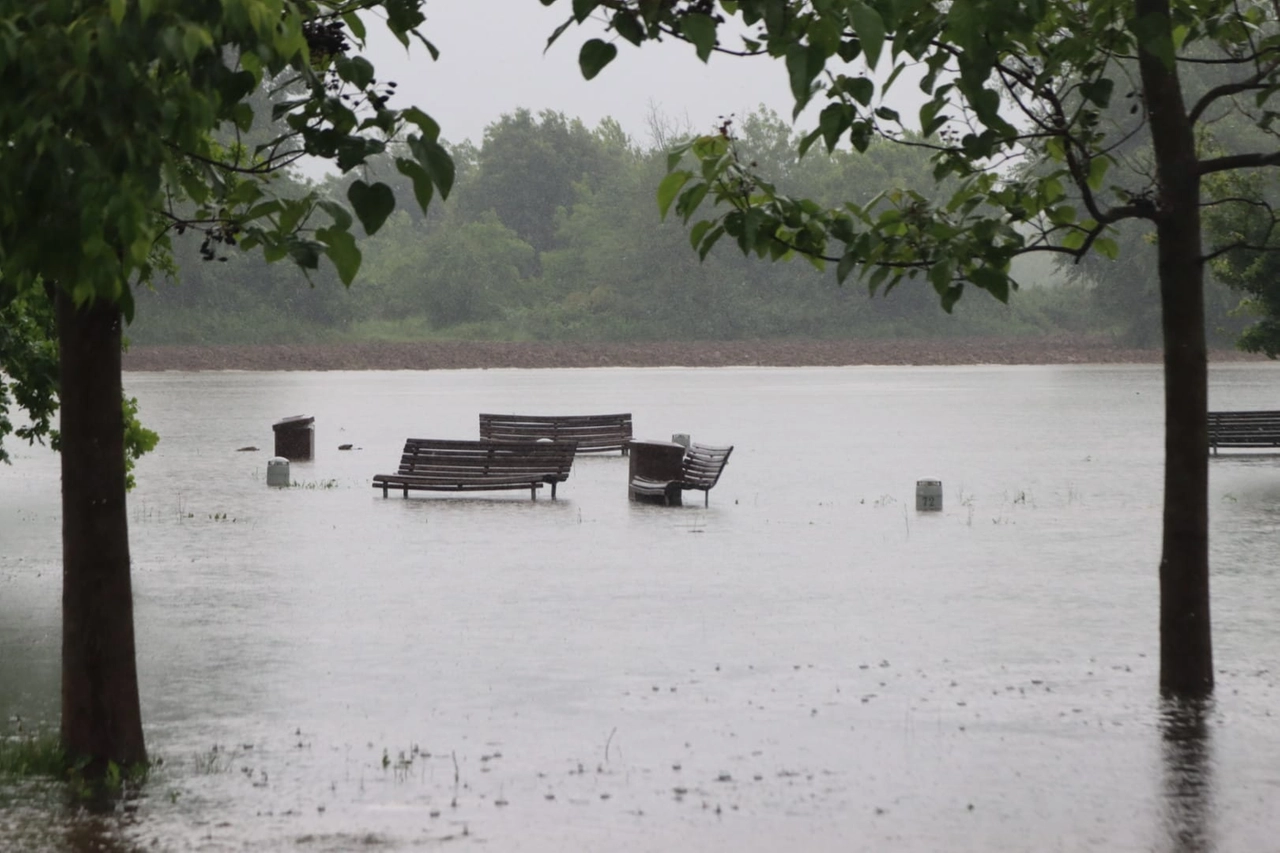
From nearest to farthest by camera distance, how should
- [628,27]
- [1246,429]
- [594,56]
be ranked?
[594,56]
[628,27]
[1246,429]

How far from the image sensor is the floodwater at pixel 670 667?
7414 millimetres

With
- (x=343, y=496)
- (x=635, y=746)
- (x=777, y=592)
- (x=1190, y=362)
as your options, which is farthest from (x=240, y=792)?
(x=343, y=496)

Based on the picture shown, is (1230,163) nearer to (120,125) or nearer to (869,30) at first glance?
(869,30)

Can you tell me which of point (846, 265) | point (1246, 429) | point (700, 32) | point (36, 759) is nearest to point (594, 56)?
point (700, 32)

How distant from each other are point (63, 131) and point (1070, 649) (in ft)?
25.4

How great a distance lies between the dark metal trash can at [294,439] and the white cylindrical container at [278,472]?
3.85 meters

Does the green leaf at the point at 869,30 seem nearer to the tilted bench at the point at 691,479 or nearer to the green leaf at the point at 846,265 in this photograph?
the green leaf at the point at 846,265

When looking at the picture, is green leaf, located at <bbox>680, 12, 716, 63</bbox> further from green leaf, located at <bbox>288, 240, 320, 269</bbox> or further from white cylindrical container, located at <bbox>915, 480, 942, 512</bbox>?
white cylindrical container, located at <bbox>915, 480, 942, 512</bbox>

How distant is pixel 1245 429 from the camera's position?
27.6m

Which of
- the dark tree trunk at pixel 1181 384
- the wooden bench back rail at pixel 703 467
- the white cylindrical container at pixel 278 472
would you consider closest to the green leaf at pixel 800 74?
the dark tree trunk at pixel 1181 384

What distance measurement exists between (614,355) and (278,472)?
61253 millimetres

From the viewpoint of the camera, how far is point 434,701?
981 centimetres

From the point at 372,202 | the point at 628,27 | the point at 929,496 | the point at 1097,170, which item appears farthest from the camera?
the point at 929,496

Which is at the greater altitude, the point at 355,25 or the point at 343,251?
the point at 355,25
